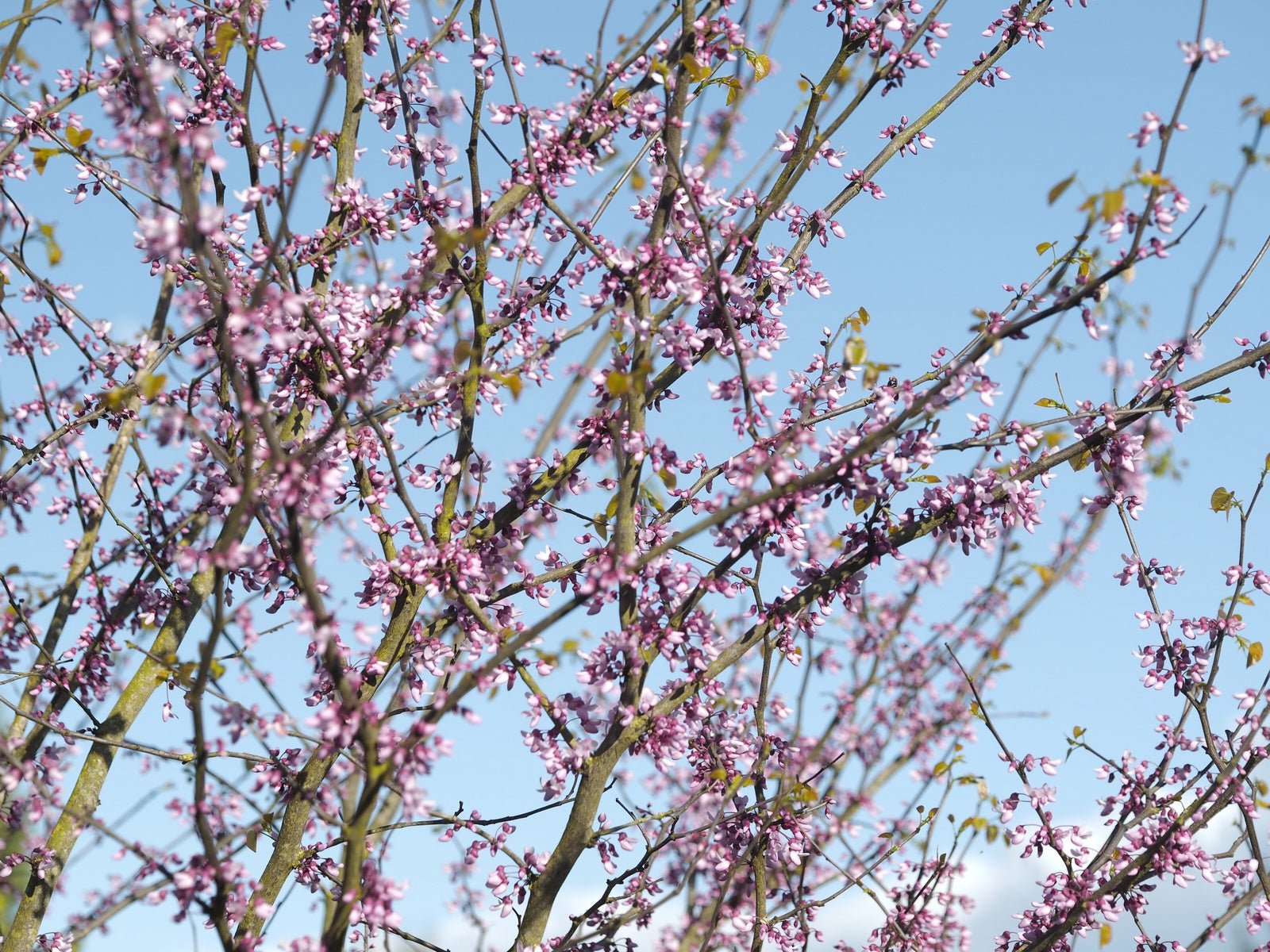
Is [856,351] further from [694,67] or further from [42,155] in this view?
[42,155]

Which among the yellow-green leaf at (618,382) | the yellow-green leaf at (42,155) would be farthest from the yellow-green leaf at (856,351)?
the yellow-green leaf at (42,155)

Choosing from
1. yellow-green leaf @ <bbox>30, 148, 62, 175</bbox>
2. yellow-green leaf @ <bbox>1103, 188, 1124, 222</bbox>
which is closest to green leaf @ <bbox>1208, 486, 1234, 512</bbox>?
yellow-green leaf @ <bbox>1103, 188, 1124, 222</bbox>

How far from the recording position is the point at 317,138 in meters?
6.19

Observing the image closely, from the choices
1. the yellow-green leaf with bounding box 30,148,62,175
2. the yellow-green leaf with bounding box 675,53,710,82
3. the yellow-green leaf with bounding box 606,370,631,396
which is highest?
the yellow-green leaf with bounding box 30,148,62,175

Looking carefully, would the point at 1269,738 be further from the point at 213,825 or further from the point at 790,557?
the point at 213,825

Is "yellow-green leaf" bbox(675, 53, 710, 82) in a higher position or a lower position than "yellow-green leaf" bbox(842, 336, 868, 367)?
higher

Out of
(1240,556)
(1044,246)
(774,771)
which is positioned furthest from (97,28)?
(1240,556)

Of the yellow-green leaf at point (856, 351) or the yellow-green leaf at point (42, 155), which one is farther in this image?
the yellow-green leaf at point (42, 155)

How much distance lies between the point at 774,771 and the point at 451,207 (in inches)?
128

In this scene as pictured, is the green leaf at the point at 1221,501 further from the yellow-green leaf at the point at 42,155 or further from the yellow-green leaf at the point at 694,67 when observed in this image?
the yellow-green leaf at the point at 42,155

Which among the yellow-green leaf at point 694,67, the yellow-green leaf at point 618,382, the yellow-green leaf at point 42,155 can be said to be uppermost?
the yellow-green leaf at point 42,155

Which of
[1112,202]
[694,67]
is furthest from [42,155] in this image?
[1112,202]

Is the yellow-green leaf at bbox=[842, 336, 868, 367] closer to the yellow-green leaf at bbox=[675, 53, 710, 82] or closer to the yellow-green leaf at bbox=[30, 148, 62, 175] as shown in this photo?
the yellow-green leaf at bbox=[675, 53, 710, 82]

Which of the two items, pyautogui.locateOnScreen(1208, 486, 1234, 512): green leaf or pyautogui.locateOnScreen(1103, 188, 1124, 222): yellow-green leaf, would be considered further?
pyautogui.locateOnScreen(1208, 486, 1234, 512): green leaf
